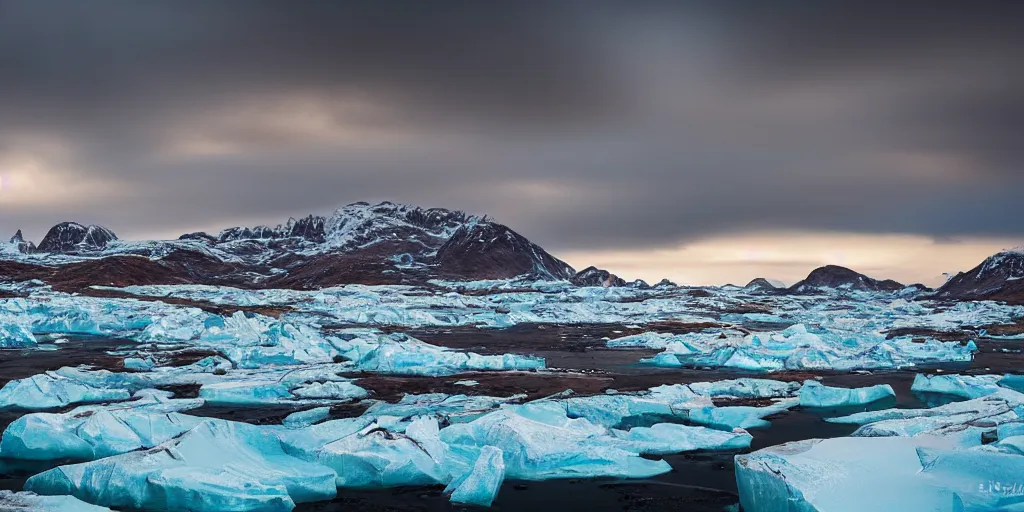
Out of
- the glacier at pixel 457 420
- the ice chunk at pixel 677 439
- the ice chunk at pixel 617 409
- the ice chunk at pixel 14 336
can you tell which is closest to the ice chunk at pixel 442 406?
the glacier at pixel 457 420

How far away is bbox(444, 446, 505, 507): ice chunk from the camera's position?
12539 mm

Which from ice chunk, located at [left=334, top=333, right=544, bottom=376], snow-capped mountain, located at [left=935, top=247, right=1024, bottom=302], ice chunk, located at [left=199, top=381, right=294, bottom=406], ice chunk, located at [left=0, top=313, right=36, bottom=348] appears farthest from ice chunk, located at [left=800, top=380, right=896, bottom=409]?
snow-capped mountain, located at [left=935, top=247, right=1024, bottom=302]

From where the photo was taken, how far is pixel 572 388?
1002 inches

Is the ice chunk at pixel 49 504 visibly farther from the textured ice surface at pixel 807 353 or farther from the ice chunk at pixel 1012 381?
the ice chunk at pixel 1012 381

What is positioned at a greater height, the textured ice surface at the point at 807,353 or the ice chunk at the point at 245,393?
the textured ice surface at the point at 807,353

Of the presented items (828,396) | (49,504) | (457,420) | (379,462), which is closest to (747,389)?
(828,396)

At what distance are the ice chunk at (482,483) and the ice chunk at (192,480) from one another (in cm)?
233

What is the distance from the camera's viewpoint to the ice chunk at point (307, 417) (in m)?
18.5

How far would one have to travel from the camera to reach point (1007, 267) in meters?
147

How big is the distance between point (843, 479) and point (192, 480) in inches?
402

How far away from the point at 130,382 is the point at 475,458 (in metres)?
16.0

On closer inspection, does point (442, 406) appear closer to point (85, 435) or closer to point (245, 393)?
point (245, 393)

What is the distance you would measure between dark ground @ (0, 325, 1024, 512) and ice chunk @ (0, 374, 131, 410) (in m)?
1.46

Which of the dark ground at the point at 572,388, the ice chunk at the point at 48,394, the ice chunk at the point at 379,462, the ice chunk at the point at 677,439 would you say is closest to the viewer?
the dark ground at the point at 572,388
